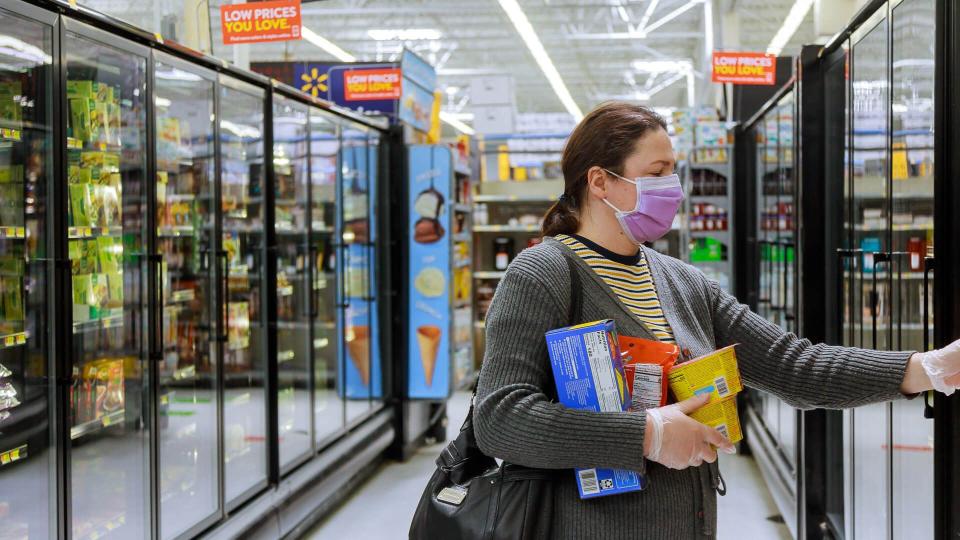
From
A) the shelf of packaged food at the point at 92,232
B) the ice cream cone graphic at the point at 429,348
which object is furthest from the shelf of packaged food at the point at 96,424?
the ice cream cone graphic at the point at 429,348

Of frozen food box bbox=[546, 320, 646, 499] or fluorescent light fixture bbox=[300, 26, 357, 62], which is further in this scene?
fluorescent light fixture bbox=[300, 26, 357, 62]

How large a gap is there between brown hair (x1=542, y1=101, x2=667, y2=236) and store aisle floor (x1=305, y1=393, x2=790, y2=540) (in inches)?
151

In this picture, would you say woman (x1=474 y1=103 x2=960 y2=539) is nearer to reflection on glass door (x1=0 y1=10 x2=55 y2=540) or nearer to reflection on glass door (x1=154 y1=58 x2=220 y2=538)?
reflection on glass door (x1=0 y1=10 x2=55 y2=540)

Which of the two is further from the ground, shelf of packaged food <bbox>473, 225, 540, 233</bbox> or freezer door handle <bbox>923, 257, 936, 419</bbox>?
shelf of packaged food <bbox>473, 225, 540, 233</bbox>

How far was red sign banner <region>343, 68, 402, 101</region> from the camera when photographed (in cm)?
782

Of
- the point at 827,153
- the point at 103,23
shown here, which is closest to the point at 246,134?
the point at 103,23

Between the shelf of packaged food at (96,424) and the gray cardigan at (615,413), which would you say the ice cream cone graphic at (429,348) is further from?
the gray cardigan at (615,413)

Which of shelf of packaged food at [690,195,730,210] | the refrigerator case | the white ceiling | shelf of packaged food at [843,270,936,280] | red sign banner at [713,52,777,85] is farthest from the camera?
the white ceiling

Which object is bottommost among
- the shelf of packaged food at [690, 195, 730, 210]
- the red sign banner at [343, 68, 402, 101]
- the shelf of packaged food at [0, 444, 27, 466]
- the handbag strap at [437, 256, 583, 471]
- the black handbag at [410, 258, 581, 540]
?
the shelf of packaged food at [0, 444, 27, 466]

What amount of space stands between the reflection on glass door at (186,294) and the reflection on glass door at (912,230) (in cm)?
278

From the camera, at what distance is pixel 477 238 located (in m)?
11.7

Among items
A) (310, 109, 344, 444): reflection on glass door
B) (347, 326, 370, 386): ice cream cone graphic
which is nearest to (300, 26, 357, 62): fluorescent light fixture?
(310, 109, 344, 444): reflection on glass door

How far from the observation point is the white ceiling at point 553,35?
1644 cm

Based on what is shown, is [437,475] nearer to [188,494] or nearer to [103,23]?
[103,23]
